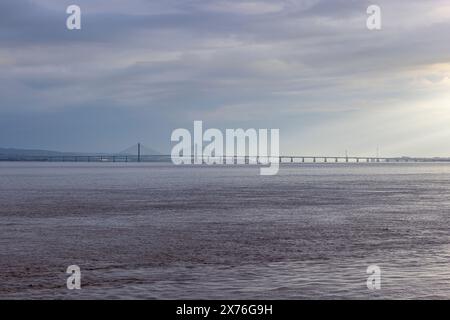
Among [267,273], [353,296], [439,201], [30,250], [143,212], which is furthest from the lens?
[439,201]

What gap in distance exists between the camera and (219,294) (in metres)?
17.7

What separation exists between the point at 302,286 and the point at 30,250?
1160 centimetres

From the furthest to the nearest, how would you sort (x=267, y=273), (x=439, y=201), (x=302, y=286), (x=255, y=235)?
(x=439, y=201)
(x=255, y=235)
(x=267, y=273)
(x=302, y=286)

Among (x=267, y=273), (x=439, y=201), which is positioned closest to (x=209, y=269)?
(x=267, y=273)

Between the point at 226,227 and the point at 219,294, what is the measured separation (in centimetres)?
1647

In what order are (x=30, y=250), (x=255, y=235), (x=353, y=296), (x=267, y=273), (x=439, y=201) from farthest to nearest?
1. (x=439, y=201)
2. (x=255, y=235)
3. (x=30, y=250)
4. (x=267, y=273)
5. (x=353, y=296)

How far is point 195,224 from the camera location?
35.7 metres

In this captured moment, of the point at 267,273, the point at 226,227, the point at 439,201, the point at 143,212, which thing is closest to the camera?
the point at 267,273

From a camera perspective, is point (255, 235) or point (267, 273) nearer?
point (267, 273)

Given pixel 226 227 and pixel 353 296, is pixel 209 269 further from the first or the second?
pixel 226 227
